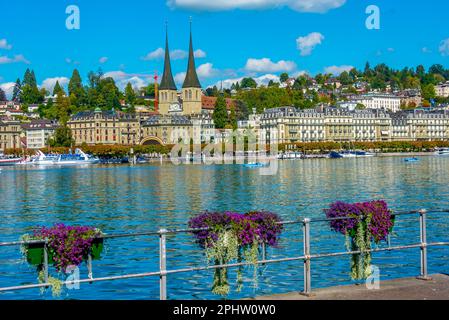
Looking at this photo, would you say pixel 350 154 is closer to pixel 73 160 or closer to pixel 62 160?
pixel 73 160

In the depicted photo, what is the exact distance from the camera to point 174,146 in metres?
191

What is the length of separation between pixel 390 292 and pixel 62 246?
4912 millimetres

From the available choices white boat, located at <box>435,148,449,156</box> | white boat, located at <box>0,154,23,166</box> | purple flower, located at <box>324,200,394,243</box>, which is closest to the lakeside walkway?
purple flower, located at <box>324,200,394,243</box>

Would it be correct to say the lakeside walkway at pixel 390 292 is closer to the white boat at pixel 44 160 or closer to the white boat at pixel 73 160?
the white boat at pixel 73 160

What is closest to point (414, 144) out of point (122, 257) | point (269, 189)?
point (269, 189)

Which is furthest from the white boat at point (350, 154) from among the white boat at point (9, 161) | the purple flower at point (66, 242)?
the purple flower at point (66, 242)

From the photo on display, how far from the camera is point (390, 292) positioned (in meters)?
10.1

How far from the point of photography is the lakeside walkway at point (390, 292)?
9867 millimetres

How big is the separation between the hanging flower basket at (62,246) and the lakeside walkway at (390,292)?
2611mm

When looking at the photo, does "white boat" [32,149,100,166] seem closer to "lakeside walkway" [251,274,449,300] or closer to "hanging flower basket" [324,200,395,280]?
"hanging flower basket" [324,200,395,280]
